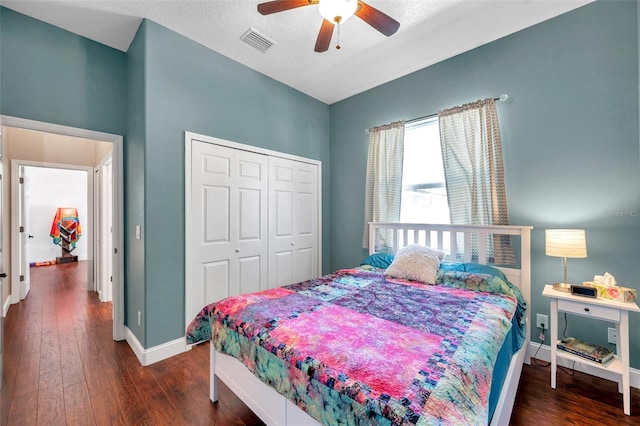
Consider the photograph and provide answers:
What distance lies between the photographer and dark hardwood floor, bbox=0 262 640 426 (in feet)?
5.43

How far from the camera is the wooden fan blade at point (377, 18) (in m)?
1.72

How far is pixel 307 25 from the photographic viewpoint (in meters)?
2.38

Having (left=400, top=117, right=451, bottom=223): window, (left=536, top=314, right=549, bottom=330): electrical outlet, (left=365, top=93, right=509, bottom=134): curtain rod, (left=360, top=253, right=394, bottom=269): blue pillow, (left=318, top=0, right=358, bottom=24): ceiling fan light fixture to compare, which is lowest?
(left=536, top=314, right=549, bottom=330): electrical outlet

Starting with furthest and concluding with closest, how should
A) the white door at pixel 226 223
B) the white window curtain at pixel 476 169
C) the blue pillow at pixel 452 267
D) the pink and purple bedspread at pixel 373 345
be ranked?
the white door at pixel 226 223, the white window curtain at pixel 476 169, the blue pillow at pixel 452 267, the pink and purple bedspread at pixel 373 345

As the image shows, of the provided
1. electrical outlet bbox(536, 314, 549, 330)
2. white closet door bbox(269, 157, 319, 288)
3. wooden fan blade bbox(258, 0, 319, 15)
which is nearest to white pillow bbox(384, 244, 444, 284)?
electrical outlet bbox(536, 314, 549, 330)

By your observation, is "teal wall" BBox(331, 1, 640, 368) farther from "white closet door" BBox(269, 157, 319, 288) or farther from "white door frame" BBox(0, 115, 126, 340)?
"white door frame" BBox(0, 115, 126, 340)

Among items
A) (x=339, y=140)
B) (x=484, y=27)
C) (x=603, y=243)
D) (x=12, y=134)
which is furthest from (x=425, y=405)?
(x=12, y=134)

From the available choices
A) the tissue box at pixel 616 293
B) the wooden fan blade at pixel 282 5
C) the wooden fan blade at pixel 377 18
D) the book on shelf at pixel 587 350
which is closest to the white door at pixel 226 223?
the wooden fan blade at pixel 282 5

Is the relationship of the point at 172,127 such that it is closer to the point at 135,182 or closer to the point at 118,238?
the point at 135,182

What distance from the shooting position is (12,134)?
134 inches

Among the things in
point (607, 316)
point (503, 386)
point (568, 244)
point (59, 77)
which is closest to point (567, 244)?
point (568, 244)

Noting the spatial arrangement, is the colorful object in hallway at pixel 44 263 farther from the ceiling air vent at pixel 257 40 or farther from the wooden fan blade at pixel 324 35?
the wooden fan blade at pixel 324 35

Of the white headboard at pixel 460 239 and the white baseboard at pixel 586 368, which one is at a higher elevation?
the white headboard at pixel 460 239

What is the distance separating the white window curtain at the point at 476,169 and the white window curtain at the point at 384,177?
21.2 inches
